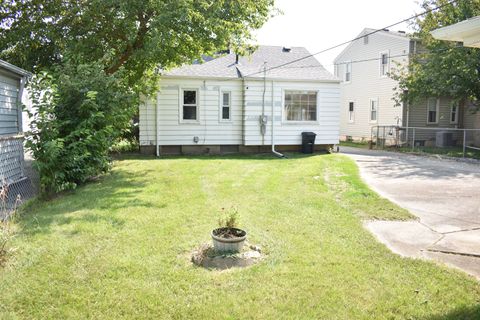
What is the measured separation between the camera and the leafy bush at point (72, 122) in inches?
318

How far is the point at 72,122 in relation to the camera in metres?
8.79

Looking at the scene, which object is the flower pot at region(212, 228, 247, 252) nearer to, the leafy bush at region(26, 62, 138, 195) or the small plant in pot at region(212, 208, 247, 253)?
the small plant in pot at region(212, 208, 247, 253)

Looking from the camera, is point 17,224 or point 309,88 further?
point 309,88

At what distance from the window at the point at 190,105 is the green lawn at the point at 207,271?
26.7 feet

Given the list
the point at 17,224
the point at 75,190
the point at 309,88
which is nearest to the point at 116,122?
the point at 75,190

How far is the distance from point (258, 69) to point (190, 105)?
3181 mm

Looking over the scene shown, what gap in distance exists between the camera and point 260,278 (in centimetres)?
409

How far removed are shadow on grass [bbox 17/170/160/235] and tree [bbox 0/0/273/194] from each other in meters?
0.47

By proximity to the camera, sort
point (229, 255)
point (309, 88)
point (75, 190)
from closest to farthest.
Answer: point (229, 255) → point (75, 190) → point (309, 88)

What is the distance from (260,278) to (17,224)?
390 centimetres

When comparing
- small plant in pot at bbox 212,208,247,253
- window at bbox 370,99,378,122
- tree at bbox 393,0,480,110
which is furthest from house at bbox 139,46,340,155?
small plant in pot at bbox 212,208,247,253

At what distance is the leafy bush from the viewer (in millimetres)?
8078

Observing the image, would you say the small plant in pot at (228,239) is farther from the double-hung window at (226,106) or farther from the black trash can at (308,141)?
the black trash can at (308,141)

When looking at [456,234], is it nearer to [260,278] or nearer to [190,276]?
[260,278]
